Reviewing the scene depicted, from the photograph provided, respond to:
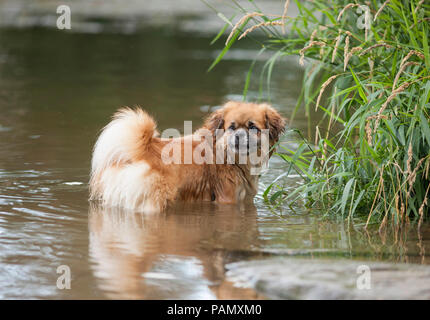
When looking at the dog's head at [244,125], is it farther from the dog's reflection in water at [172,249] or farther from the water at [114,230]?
the dog's reflection in water at [172,249]

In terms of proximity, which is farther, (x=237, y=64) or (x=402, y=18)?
(x=237, y=64)

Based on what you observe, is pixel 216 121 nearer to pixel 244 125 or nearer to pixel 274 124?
pixel 244 125

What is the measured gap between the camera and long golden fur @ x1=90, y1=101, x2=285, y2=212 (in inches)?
195

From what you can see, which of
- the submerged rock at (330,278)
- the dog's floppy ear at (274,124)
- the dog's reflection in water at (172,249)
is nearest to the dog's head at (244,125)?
the dog's floppy ear at (274,124)

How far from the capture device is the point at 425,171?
15.0ft

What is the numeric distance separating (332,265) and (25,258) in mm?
1675

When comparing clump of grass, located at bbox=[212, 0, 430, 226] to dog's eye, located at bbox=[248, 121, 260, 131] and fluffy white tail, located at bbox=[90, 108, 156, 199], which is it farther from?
fluffy white tail, located at bbox=[90, 108, 156, 199]

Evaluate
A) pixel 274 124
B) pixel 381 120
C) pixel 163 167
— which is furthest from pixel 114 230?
pixel 381 120

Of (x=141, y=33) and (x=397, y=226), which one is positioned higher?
(x=141, y=33)

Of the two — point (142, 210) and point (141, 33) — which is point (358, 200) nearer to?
point (142, 210)

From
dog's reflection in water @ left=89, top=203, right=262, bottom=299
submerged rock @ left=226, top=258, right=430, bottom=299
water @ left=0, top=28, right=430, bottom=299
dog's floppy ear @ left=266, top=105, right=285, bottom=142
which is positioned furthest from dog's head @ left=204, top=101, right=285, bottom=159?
submerged rock @ left=226, top=258, right=430, bottom=299

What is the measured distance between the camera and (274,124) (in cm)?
525
